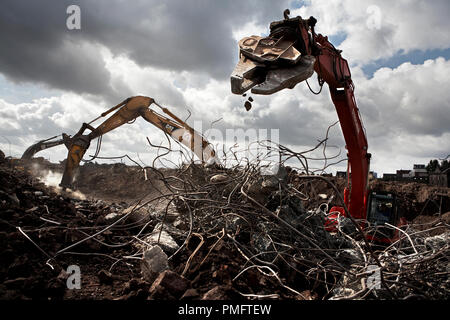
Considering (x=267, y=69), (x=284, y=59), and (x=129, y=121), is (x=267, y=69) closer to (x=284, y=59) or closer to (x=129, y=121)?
(x=284, y=59)

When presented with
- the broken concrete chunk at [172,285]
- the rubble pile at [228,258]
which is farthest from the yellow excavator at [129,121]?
the broken concrete chunk at [172,285]

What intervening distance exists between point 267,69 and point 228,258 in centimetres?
174

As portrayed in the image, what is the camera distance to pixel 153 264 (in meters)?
2.36

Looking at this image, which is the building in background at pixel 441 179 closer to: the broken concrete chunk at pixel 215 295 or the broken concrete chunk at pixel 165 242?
the broken concrete chunk at pixel 165 242

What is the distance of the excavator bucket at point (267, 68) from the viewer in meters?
2.52

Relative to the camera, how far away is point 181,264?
8.16ft

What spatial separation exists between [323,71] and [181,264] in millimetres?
3200

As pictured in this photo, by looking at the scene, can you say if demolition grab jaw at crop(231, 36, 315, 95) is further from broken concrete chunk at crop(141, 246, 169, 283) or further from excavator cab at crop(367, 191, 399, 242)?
excavator cab at crop(367, 191, 399, 242)
